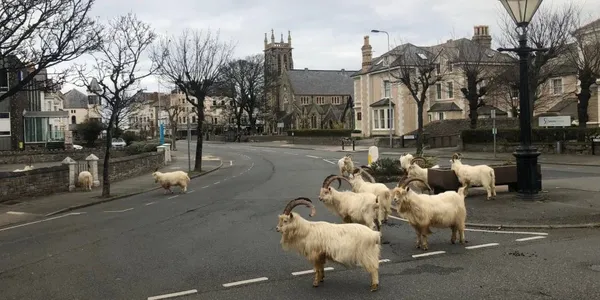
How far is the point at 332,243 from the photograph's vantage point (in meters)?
7.67

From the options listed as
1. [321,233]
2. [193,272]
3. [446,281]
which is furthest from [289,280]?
[446,281]

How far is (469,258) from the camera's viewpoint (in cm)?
930

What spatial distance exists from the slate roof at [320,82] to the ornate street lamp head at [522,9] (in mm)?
109447

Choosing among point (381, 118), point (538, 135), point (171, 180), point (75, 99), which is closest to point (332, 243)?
point (171, 180)

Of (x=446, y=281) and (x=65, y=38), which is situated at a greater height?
(x=65, y=38)

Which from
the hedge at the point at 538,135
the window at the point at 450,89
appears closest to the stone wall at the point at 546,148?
the hedge at the point at 538,135

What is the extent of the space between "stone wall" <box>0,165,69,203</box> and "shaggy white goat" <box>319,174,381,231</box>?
15880mm

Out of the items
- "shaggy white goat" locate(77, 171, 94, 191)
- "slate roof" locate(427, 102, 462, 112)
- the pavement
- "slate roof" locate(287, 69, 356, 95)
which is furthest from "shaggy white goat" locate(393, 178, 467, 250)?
"slate roof" locate(287, 69, 356, 95)

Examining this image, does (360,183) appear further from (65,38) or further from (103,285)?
(65,38)

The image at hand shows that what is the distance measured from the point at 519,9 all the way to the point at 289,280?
1041 centimetres

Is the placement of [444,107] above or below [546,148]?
above

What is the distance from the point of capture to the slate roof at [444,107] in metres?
63.2

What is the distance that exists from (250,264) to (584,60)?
1601 inches

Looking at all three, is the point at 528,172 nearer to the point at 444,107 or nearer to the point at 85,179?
the point at 85,179
